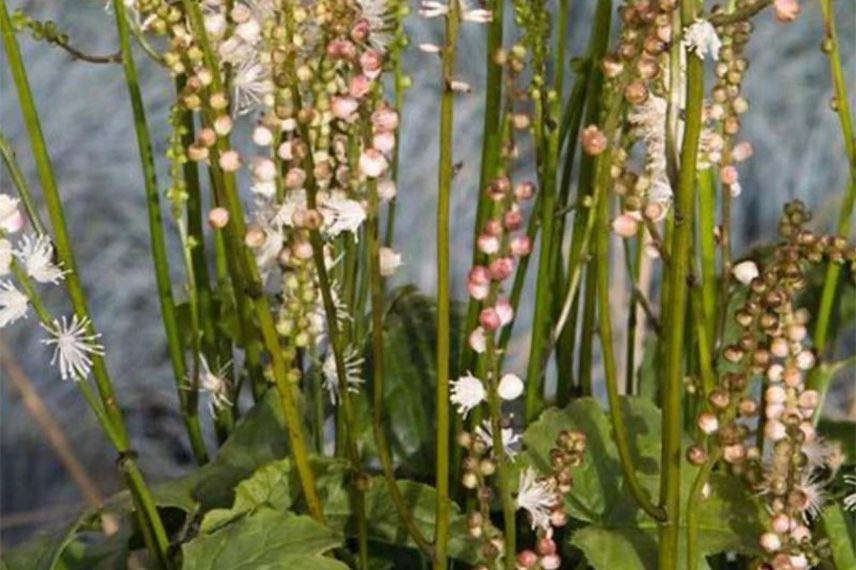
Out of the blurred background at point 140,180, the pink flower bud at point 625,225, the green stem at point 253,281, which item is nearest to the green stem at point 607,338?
the pink flower bud at point 625,225

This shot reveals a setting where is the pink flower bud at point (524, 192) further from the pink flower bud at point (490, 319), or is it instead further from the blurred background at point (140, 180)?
the blurred background at point (140, 180)

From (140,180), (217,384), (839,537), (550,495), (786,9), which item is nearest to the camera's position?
(786,9)

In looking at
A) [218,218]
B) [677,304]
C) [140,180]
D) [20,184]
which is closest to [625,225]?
[677,304]

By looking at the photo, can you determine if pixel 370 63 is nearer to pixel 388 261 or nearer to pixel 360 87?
pixel 360 87

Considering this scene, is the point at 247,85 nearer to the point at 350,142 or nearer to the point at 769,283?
the point at 350,142

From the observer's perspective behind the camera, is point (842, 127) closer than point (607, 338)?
No

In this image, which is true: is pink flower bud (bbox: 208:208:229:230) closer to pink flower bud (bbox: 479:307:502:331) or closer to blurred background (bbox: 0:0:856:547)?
pink flower bud (bbox: 479:307:502:331)

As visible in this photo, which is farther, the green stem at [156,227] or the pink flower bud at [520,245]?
the green stem at [156,227]
